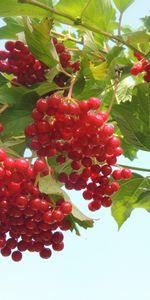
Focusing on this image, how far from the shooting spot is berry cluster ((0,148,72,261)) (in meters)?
2.19

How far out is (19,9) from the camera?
2.39 meters

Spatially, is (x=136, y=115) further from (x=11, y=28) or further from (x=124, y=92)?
(x=11, y=28)

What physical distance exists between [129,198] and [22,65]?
102cm

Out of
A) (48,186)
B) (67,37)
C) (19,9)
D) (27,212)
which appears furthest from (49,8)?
(27,212)


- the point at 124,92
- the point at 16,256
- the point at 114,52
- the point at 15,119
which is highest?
the point at 114,52

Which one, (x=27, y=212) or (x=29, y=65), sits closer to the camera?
(x=27, y=212)

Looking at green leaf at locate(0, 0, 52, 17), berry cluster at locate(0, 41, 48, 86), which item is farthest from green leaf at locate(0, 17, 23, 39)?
green leaf at locate(0, 0, 52, 17)

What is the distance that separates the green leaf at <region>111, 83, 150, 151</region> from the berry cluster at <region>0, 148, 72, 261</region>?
21.0 inches

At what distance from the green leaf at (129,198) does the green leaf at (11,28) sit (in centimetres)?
98

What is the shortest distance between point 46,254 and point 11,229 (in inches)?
8.7

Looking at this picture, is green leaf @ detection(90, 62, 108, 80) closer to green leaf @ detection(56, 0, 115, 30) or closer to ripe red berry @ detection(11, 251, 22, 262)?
green leaf @ detection(56, 0, 115, 30)

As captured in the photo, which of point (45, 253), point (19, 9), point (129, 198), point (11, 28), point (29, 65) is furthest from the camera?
point (129, 198)

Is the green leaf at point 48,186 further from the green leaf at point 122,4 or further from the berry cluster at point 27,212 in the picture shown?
the green leaf at point 122,4

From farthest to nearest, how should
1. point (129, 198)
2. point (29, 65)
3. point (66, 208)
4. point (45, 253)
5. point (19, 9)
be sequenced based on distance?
point (129, 198) → point (45, 253) → point (29, 65) → point (19, 9) → point (66, 208)
